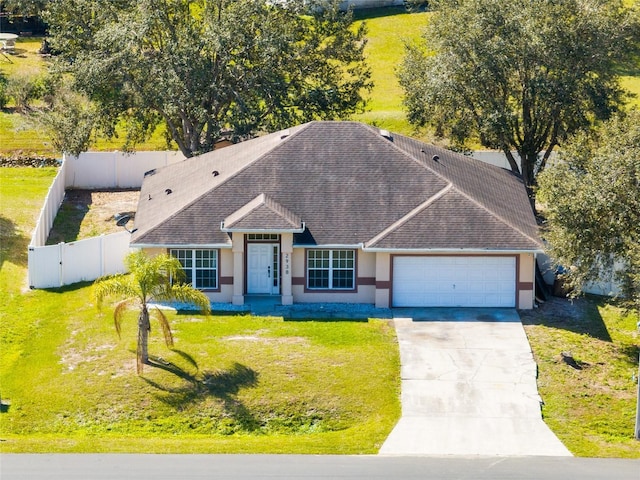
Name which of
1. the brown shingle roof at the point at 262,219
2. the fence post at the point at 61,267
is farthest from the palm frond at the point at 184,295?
the fence post at the point at 61,267

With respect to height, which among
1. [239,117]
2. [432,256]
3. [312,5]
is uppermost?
[312,5]

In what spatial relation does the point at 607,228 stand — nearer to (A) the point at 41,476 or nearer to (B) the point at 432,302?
(B) the point at 432,302

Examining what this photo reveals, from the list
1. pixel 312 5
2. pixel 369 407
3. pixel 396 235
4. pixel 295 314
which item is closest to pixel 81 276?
pixel 295 314

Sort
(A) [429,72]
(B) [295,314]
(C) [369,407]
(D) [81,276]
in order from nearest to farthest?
(C) [369,407] < (B) [295,314] < (D) [81,276] < (A) [429,72]

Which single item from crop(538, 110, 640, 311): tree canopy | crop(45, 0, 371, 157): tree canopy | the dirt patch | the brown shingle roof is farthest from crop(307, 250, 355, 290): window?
crop(45, 0, 371, 157): tree canopy

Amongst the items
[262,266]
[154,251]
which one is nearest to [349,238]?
[262,266]

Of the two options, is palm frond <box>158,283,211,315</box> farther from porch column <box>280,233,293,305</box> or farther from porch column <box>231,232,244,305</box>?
porch column <box>280,233,293,305</box>

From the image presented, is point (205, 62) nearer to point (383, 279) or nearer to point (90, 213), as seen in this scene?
point (90, 213)
